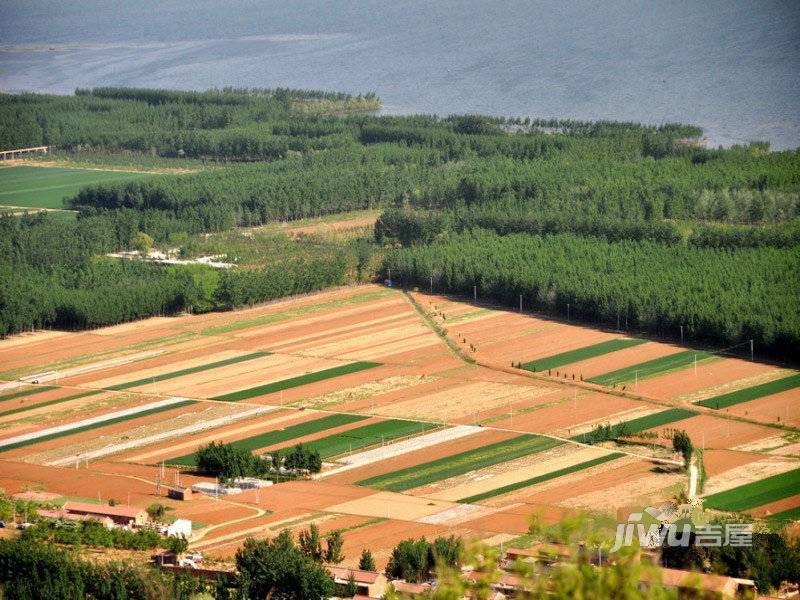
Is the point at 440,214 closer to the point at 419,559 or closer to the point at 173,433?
the point at 173,433

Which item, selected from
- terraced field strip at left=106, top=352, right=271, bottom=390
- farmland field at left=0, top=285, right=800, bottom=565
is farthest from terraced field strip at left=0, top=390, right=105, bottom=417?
terraced field strip at left=106, top=352, right=271, bottom=390

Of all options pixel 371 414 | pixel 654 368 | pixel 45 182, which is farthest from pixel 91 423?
pixel 45 182

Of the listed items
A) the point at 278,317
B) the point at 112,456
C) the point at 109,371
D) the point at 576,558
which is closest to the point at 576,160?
the point at 278,317

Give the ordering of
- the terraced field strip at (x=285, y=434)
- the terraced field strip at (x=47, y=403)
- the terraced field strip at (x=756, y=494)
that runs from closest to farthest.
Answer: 1. the terraced field strip at (x=756, y=494)
2. the terraced field strip at (x=285, y=434)
3. the terraced field strip at (x=47, y=403)

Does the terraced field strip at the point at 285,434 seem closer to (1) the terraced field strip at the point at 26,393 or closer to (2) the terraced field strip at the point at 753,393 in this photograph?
(1) the terraced field strip at the point at 26,393

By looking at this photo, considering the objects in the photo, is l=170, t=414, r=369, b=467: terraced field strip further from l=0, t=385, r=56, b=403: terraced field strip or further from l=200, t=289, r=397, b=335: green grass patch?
l=200, t=289, r=397, b=335: green grass patch

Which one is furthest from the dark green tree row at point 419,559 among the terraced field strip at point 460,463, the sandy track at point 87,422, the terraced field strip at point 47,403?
the terraced field strip at point 47,403

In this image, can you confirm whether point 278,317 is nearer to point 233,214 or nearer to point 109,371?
point 109,371
